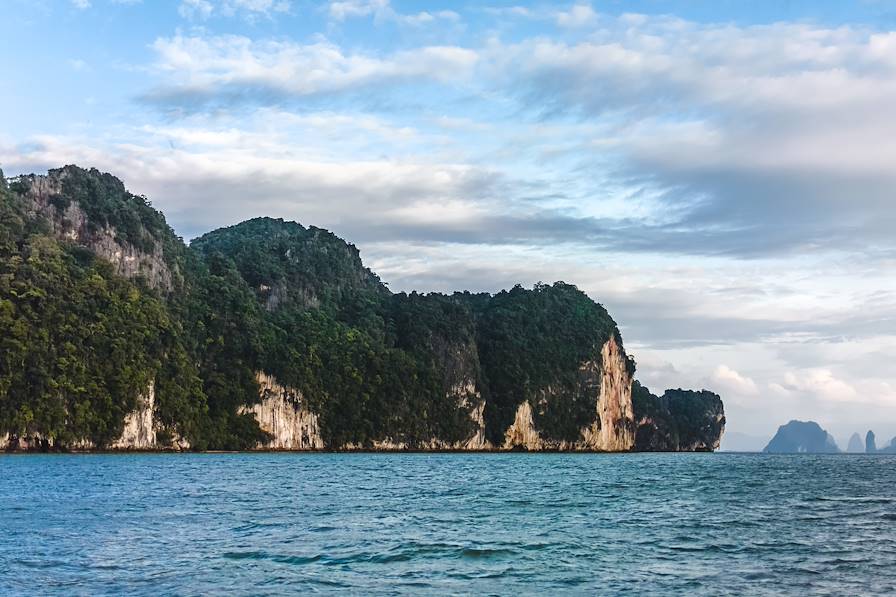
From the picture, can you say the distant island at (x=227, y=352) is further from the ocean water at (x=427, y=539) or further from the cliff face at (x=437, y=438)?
the ocean water at (x=427, y=539)

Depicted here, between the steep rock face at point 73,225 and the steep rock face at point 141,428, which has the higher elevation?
the steep rock face at point 73,225

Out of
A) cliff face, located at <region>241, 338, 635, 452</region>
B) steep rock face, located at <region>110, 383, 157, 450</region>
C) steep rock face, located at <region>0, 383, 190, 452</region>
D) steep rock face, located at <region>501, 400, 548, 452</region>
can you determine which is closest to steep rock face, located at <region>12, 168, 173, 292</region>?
steep rock face, located at <region>110, 383, 157, 450</region>

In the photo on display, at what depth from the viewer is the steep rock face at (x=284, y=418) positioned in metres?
142

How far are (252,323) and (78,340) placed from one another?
134 ft

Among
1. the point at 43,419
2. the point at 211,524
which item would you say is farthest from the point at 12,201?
the point at 211,524

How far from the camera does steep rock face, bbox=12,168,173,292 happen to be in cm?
12744

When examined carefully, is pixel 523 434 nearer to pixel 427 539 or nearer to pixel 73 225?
pixel 73 225

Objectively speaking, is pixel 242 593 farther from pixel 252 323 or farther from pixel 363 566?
pixel 252 323

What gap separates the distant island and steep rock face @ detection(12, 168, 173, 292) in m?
0.26

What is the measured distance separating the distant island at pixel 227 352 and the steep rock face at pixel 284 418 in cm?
27

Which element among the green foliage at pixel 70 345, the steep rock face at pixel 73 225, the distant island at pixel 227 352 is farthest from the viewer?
the steep rock face at pixel 73 225

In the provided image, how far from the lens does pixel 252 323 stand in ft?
487

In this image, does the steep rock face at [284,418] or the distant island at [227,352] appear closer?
the distant island at [227,352]

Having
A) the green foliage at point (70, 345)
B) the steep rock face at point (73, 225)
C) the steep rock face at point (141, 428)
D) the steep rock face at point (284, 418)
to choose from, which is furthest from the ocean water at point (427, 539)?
the steep rock face at point (284, 418)
